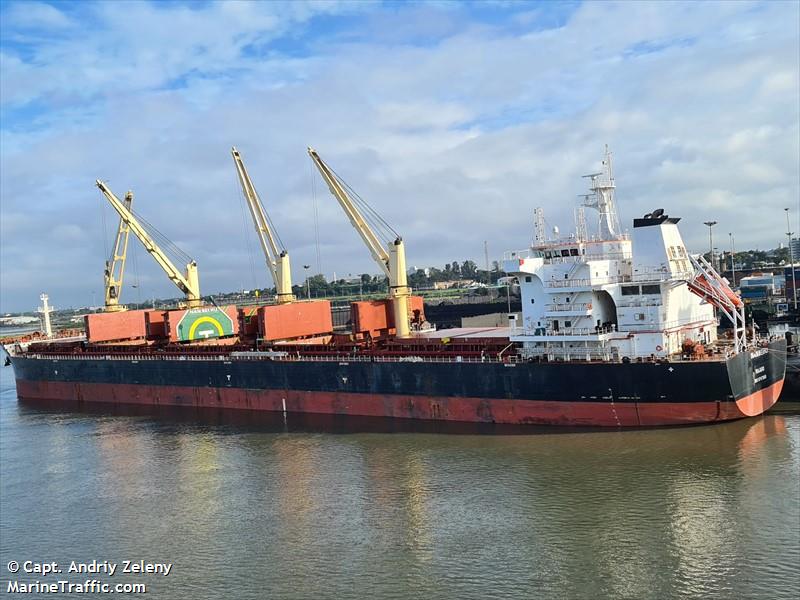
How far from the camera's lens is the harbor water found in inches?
579

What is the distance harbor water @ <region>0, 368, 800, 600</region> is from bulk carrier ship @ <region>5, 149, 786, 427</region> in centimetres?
150

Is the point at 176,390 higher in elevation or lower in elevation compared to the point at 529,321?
lower

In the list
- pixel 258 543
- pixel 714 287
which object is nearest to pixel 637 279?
pixel 714 287

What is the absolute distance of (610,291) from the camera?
2589cm

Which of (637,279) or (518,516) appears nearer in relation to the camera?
(518,516)

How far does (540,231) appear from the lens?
28.5 m

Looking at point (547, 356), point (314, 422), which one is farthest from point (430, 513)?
point (314, 422)

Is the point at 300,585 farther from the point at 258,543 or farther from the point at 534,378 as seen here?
the point at 534,378

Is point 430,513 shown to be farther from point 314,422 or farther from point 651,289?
point 314,422

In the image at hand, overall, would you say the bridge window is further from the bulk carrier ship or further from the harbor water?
the harbor water

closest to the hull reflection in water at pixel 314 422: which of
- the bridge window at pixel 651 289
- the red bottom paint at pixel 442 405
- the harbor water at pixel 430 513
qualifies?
the red bottom paint at pixel 442 405

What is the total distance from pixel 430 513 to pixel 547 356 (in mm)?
10217

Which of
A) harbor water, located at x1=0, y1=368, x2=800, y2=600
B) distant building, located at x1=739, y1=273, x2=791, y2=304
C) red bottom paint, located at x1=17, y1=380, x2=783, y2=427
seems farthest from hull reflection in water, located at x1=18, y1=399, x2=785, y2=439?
distant building, located at x1=739, y1=273, x2=791, y2=304

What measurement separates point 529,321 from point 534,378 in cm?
277
